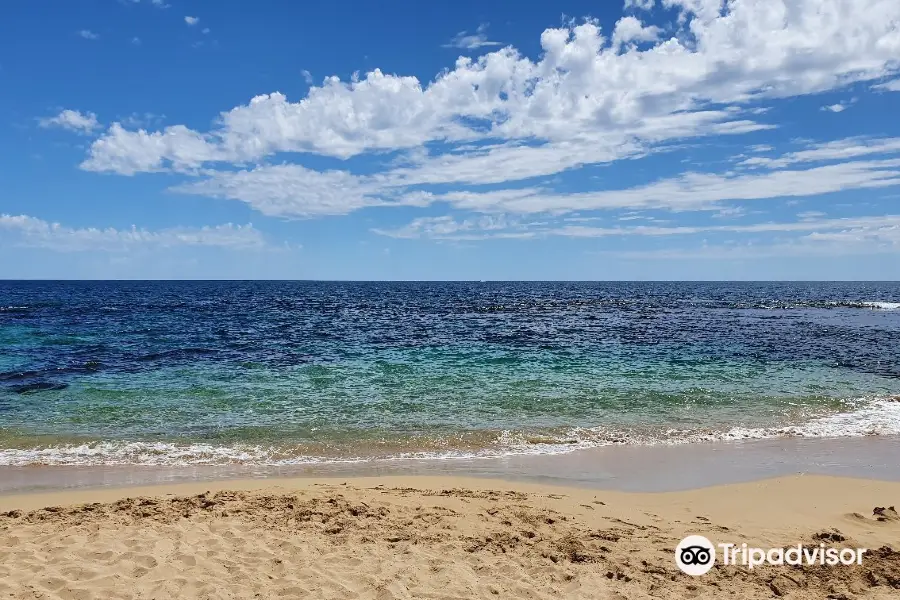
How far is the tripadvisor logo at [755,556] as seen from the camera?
6191 millimetres

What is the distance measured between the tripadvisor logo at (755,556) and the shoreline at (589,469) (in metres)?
2.50

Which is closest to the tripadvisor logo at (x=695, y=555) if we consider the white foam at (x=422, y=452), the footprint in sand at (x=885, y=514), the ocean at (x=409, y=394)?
the footprint in sand at (x=885, y=514)

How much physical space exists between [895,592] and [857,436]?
7991 mm

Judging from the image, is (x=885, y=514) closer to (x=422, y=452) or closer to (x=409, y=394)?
(x=422, y=452)

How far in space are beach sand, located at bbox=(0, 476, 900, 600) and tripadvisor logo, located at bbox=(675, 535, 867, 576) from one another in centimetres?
14

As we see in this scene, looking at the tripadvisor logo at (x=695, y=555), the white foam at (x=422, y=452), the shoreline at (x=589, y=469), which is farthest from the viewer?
the white foam at (x=422, y=452)

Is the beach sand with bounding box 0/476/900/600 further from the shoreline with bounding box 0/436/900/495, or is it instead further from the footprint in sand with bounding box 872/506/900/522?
the shoreline with bounding box 0/436/900/495

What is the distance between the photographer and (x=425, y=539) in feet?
22.2

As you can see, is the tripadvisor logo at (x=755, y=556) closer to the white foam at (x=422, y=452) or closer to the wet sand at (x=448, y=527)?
the wet sand at (x=448, y=527)

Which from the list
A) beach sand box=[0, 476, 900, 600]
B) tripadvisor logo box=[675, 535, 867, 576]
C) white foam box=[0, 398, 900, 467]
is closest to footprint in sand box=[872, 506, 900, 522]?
beach sand box=[0, 476, 900, 600]

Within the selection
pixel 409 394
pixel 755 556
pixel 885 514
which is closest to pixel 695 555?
pixel 755 556

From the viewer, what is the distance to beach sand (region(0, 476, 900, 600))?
5660mm

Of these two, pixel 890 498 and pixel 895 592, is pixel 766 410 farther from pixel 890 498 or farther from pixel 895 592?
pixel 895 592

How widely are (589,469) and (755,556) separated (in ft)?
12.7
